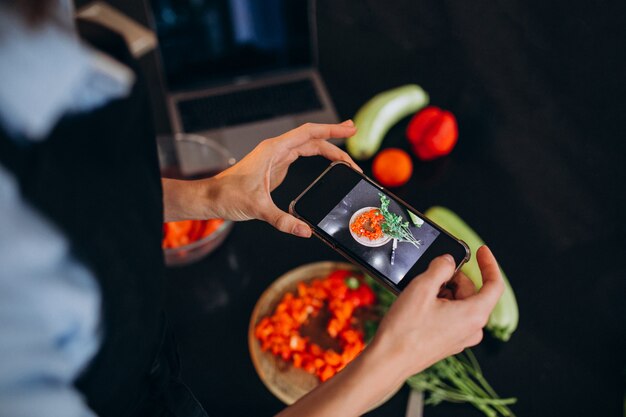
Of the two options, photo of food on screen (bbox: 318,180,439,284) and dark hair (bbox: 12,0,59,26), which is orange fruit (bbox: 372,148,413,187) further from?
dark hair (bbox: 12,0,59,26)

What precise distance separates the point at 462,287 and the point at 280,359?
0.41 m

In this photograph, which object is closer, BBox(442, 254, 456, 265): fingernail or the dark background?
BBox(442, 254, 456, 265): fingernail

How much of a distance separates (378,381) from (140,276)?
0.27m

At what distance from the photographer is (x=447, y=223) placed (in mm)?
1023

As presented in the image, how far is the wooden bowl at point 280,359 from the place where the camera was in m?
0.95

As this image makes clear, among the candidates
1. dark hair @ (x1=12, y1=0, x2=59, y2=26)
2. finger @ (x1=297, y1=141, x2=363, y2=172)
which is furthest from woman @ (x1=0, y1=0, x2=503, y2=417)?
finger @ (x1=297, y1=141, x2=363, y2=172)

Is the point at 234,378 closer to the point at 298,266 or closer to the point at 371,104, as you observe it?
the point at 298,266

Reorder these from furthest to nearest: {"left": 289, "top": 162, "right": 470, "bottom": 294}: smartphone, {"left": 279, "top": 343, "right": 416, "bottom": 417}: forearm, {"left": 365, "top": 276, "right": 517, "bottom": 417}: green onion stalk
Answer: {"left": 365, "top": 276, "right": 517, "bottom": 417}: green onion stalk
{"left": 289, "top": 162, "right": 470, "bottom": 294}: smartphone
{"left": 279, "top": 343, "right": 416, "bottom": 417}: forearm

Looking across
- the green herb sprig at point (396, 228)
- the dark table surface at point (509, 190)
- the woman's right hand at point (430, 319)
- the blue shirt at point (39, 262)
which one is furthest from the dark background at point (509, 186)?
the blue shirt at point (39, 262)

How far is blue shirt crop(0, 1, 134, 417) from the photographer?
39 centimetres

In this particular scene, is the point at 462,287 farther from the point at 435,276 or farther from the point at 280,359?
the point at 280,359

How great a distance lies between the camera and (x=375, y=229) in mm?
701

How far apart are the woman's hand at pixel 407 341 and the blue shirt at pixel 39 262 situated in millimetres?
242

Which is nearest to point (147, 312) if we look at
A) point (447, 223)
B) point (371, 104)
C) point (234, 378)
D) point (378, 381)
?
point (378, 381)
